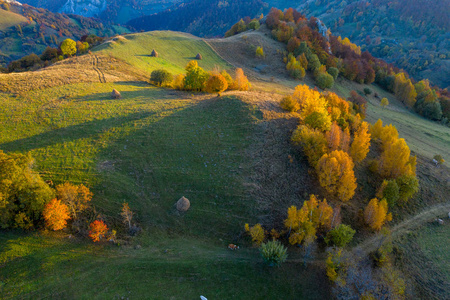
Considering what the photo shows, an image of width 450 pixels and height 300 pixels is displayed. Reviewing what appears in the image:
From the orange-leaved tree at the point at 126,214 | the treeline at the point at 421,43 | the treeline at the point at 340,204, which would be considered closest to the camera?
the treeline at the point at 340,204

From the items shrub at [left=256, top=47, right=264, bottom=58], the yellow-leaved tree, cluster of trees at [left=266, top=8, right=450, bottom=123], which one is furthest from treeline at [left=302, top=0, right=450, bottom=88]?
the yellow-leaved tree

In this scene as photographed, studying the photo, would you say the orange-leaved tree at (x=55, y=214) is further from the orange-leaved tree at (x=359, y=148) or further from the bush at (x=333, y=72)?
the bush at (x=333, y=72)

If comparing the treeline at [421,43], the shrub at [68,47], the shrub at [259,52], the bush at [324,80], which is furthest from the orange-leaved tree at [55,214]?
the treeline at [421,43]

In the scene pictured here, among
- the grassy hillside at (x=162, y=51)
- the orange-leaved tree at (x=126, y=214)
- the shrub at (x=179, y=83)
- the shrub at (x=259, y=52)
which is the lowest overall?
the orange-leaved tree at (x=126, y=214)

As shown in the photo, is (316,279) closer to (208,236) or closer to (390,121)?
(208,236)

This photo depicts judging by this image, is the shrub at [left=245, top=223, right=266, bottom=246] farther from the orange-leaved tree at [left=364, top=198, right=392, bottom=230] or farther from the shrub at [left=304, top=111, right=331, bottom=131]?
the shrub at [left=304, top=111, right=331, bottom=131]

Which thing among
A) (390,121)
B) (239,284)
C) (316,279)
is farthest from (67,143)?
(390,121)

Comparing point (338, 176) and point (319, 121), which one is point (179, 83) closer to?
point (319, 121)

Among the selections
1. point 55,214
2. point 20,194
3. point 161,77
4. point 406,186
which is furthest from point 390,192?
point 161,77
